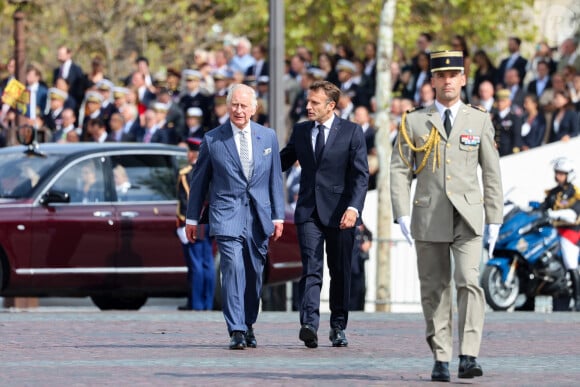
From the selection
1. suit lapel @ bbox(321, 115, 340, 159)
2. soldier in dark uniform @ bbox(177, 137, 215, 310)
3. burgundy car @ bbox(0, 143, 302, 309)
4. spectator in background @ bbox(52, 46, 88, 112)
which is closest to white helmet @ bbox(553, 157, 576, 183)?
burgundy car @ bbox(0, 143, 302, 309)

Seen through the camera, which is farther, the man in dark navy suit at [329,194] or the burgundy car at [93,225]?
the burgundy car at [93,225]

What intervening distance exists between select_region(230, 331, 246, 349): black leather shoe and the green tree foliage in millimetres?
27283

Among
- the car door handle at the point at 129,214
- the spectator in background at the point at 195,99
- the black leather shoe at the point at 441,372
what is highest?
the spectator in background at the point at 195,99

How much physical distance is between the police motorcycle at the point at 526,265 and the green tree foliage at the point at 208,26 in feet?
60.9

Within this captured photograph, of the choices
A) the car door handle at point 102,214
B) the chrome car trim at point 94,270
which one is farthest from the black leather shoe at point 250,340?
the car door handle at point 102,214

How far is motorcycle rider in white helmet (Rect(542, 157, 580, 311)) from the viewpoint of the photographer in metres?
21.6

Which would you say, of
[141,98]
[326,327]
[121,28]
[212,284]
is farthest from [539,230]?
[121,28]

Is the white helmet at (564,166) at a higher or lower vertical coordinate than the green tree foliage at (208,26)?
lower

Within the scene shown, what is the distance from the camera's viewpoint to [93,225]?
18.9 metres

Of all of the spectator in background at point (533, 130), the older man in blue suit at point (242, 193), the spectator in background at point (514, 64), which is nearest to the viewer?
the older man in blue suit at point (242, 193)

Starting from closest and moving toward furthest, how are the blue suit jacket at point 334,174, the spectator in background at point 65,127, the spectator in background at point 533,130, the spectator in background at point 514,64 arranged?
1. the blue suit jacket at point 334,174
2. the spectator in background at point 533,130
3. the spectator in background at point 514,64
4. the spectator in background at point 65,127

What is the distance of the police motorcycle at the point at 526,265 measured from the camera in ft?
69.4

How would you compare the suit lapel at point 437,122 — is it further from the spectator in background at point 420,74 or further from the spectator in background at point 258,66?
the spectator in background at point 258,66

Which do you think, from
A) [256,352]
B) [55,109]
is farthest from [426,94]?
[256,352]
